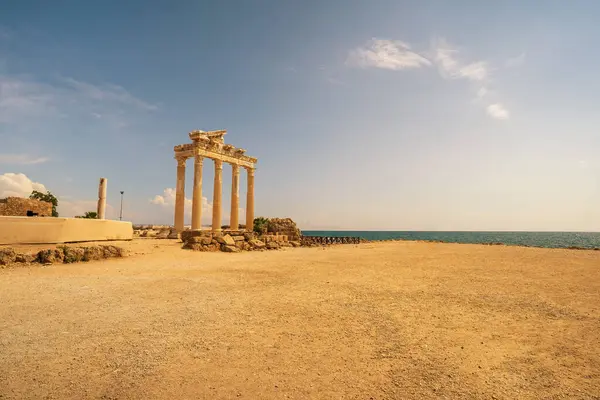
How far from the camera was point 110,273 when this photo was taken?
425 inches

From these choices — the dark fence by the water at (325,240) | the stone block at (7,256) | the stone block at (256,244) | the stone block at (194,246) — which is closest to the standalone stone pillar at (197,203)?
the stone block at (256,244)

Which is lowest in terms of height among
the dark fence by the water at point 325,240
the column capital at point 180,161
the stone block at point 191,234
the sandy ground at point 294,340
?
the dark fence by the water at point 325,240

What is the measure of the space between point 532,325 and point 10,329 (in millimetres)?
9063

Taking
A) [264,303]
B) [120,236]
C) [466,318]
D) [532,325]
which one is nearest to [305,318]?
[264,303]

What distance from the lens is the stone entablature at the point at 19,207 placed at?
19.4 metres

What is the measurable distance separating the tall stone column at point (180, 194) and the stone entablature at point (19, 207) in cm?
1009

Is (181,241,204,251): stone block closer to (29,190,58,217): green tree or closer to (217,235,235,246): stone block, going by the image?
(217,235,235,246): stone block

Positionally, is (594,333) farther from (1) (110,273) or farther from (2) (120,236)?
(2) (120,236)

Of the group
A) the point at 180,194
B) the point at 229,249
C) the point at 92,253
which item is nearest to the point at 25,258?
the point at 92,253

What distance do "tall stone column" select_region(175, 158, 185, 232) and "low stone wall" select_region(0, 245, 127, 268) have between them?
50.4 ft

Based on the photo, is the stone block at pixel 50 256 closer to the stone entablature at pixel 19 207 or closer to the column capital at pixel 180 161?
the stone entablature at pixel 19 207

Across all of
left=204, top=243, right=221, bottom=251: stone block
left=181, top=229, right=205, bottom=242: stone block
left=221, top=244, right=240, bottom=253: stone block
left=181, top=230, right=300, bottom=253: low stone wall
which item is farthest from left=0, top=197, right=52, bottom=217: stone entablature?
left=221, top=244, right=240, bottom=253: stone block

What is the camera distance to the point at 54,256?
12609mm

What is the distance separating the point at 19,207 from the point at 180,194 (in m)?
11.9
